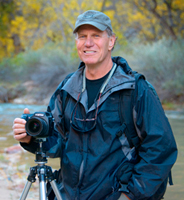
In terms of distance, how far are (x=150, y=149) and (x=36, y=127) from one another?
2.04 ft

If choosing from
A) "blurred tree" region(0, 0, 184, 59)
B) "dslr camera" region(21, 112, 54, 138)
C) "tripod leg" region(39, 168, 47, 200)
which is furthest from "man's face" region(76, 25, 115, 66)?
Answer: "blurred tree" region(0, 0, 184, 59)

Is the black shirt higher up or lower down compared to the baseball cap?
lower down

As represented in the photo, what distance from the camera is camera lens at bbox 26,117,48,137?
71.2 inches

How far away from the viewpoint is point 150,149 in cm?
188

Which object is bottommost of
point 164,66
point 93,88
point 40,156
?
point 40,156

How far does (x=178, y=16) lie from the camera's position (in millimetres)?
17391

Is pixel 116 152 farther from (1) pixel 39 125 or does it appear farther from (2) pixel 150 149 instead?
(1) pixel 39 125

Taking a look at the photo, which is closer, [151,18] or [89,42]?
[89,42]

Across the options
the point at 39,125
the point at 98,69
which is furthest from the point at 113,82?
the point at 39,125

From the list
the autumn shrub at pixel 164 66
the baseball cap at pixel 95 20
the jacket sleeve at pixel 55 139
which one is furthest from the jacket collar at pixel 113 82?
the autumn shrub at pixel 164 66

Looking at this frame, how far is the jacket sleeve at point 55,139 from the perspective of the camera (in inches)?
80.1

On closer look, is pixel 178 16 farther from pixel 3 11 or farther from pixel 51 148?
pixel 51 148

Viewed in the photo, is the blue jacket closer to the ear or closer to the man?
the man

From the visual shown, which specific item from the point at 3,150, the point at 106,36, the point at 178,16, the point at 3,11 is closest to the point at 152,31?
the point at 178,16
